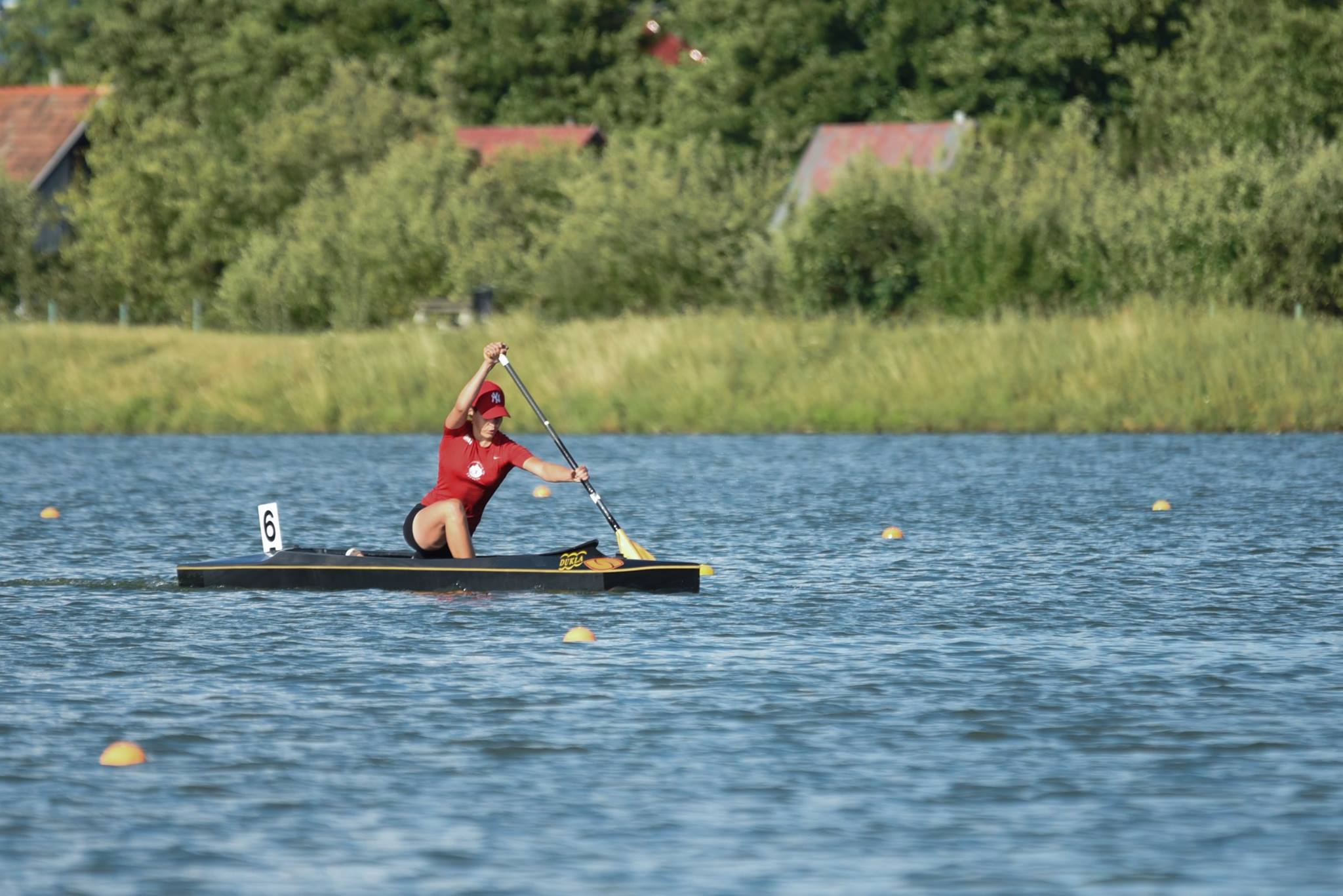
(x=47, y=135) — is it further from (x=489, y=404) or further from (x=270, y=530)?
(x=489, y=404)

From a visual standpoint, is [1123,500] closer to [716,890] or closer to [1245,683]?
[1245,683]

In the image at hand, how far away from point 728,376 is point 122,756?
1169 inches

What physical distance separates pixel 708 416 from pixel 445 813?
99.4 feet

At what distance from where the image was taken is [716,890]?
8.77 m

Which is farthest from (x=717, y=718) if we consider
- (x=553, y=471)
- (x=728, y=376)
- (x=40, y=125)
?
(x=40, y=125)

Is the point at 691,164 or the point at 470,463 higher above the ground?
the point at 691,164

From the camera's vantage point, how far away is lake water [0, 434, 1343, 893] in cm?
927

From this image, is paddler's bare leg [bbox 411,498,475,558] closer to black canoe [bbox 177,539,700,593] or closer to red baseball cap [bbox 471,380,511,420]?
black canoe [bbox 177,539,700,593]

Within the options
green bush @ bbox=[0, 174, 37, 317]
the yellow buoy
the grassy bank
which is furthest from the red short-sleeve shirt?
green bush @ bbox=[0, 174, 37, 317]

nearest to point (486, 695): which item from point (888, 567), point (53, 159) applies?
point (888, 567)

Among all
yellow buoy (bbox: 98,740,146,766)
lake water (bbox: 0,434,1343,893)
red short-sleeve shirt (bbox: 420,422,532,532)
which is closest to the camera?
lake water (bbox: 0,434,1343,893)

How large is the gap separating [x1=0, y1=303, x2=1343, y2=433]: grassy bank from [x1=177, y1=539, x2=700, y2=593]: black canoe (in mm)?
22389

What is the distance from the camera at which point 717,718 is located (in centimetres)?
1227

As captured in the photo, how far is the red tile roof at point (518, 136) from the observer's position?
72.9 m
